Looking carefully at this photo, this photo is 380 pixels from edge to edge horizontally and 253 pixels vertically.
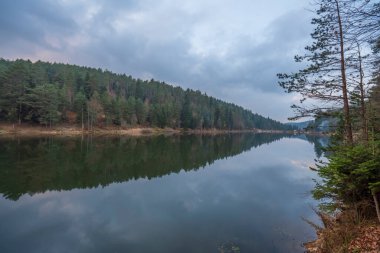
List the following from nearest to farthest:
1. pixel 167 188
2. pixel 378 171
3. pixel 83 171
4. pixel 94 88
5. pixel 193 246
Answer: pixel 378 171 → pixel 193 246 → pixel 167 188 → pixel 83 171 → pixel 94 88

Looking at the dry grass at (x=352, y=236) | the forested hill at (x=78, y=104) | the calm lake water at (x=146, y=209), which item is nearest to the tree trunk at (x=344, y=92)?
the calm lake water at (x=146, y=209)

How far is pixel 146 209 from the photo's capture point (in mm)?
15336

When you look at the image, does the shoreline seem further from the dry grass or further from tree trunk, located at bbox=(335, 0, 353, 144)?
the dry grass

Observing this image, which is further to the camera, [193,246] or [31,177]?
[31,177]

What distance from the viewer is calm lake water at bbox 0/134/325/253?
35.6 feet

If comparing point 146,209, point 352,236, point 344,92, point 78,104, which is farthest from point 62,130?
point 352,236

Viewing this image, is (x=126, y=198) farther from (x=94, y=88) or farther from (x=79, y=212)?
(x=94, y=88)

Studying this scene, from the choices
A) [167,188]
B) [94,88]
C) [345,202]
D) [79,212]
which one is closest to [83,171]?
[167,188]

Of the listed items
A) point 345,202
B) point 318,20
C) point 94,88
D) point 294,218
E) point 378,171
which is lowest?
point 294,218

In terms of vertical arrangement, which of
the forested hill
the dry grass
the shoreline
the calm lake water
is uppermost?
the forested hill

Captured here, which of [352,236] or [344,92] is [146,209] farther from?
[344,92]

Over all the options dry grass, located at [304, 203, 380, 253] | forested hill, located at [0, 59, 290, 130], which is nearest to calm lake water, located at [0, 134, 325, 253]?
dry grass, located at [304, 203, 380, 253]

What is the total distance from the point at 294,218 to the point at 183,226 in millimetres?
6372

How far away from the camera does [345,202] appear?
9.21 meters
